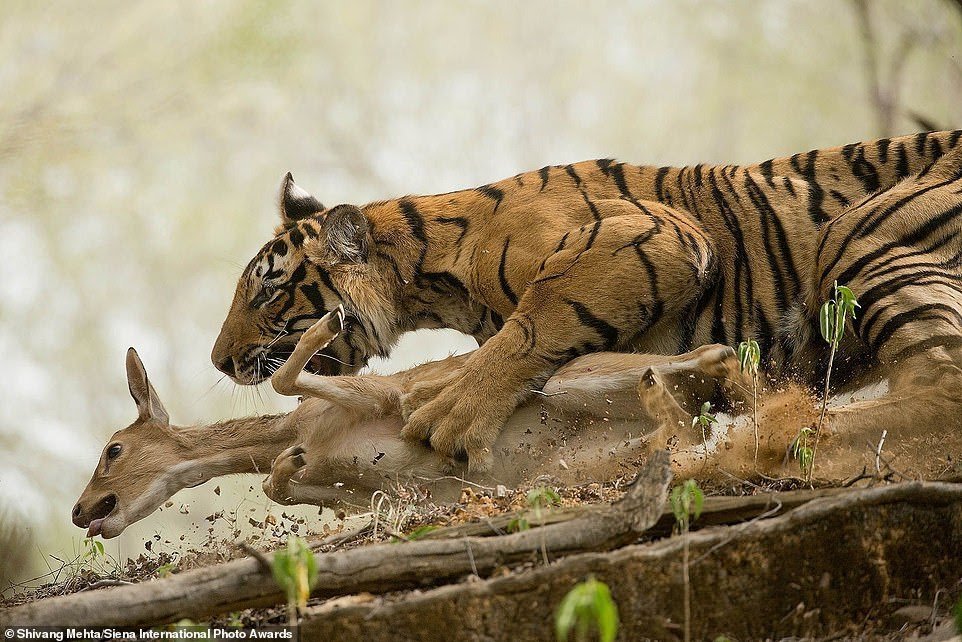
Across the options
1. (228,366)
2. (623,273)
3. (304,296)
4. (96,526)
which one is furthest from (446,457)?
(96,526)

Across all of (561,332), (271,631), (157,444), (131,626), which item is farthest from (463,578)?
(157,444)

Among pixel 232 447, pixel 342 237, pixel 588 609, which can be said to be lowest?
pixel 588 609

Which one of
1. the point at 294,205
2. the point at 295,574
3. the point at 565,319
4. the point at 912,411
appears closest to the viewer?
the point at 295,574

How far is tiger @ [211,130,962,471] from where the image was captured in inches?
193

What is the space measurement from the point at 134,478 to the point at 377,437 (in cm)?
156

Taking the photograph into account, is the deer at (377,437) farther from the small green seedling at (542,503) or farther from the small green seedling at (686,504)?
the small green seedling at (686,504)

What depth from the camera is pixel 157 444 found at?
5.84 metres

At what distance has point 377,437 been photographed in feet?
17.2

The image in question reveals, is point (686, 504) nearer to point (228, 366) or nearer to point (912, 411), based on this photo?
point (912, 411)

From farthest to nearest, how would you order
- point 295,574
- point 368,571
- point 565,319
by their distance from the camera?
point 565,319, point 368,571, point 295,574

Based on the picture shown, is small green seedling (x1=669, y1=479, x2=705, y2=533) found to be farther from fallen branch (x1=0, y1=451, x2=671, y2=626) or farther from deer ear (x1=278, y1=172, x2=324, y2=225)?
deer ear (x1=278, y1=172, x2=324, y2=225)

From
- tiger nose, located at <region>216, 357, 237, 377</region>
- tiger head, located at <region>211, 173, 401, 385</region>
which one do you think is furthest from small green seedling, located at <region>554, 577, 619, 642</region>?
tiger nose, located at <region>216, 357, 237, 377</region>

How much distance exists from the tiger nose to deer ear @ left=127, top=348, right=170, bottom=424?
0.52 m

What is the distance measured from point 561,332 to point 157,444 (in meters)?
2.53
